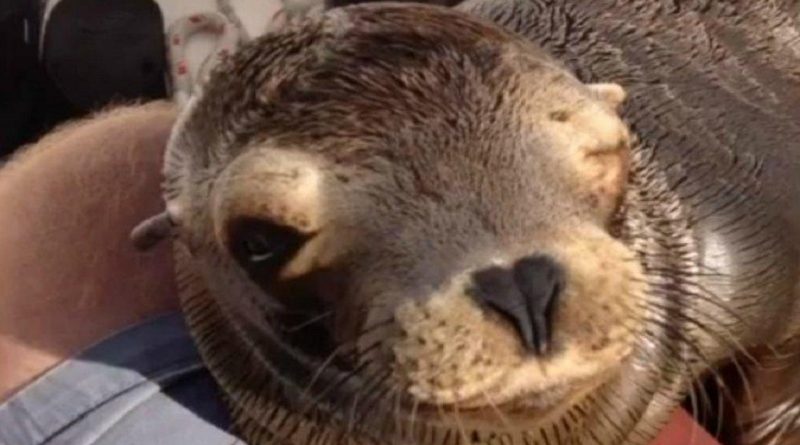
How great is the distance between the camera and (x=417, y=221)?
0.88 metres

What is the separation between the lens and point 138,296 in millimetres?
1172

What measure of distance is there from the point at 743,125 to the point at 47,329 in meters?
0.50

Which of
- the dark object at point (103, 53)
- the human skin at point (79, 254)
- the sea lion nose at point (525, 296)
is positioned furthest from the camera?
the dark object at point (103, 53)

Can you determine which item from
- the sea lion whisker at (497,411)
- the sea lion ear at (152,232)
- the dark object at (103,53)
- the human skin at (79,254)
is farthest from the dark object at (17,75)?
the sea lion whisker at (497,411)

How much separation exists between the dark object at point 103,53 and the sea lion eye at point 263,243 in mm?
1264

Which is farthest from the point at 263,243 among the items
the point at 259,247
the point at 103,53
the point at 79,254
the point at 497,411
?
the point at 103,53

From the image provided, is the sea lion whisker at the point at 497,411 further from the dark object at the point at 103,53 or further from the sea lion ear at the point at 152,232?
the dark object at the point at 103,53

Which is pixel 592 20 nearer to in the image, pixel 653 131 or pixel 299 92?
pixel 653 131

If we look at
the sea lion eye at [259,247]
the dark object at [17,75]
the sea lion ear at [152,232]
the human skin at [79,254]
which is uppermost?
the sea lion eye at [259,247]

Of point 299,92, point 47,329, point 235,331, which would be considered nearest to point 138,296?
point 47,329

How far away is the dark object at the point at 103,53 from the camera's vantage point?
2.20 meters

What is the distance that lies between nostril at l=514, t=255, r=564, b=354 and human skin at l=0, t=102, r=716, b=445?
0.37m

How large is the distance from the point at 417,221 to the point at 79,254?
0.38 metres

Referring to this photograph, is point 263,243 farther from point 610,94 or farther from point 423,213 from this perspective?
point 610,94
